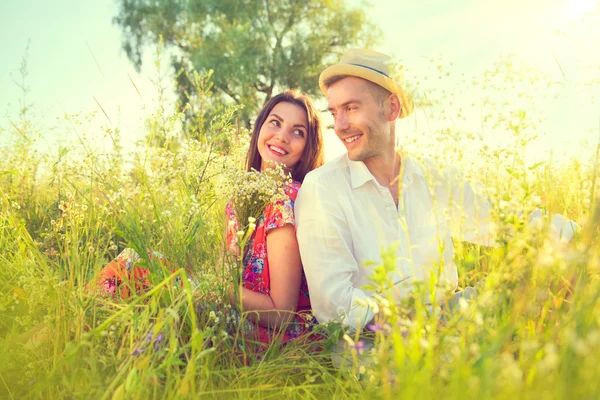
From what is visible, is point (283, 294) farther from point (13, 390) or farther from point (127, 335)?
point (13, 390)

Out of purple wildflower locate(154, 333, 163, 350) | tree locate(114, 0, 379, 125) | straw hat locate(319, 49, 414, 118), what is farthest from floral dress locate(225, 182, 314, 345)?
tree locate(114, 0, 379, 125)

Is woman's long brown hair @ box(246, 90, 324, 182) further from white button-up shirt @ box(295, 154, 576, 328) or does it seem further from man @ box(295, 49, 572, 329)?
white button-up shirt @ box(295, 154, 576, 328)

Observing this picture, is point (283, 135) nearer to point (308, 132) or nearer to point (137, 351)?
point (308, 132)

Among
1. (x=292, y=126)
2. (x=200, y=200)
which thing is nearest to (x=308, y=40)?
(x=292, y=126)

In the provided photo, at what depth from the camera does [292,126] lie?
4.17 m

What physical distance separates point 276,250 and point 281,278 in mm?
180

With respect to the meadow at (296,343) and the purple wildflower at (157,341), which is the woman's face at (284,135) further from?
the purple wildflower at (157,341)

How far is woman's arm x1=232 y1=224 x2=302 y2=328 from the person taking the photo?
299 centimetres

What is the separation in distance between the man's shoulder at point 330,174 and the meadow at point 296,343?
62 cm

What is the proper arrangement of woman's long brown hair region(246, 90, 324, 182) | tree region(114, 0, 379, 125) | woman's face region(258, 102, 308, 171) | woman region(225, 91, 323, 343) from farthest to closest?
tree region(114, 0, 379, 125) < woman's long brown hair region(246, 90, 324, 182) < woman's face region(258, 102, 308, 171) < woman region(225, 91, 323, 343)

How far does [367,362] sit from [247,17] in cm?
2159

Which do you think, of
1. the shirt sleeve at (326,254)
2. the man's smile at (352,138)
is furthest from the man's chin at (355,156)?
the shirt sleeve at (326,254)

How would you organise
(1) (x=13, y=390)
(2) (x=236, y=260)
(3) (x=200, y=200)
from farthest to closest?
1. (3) (x=200, y=200)
2. (2) (x=236, y=260)
3. (1) (x=13, y=390)

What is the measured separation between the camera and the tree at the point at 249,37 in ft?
69.1
